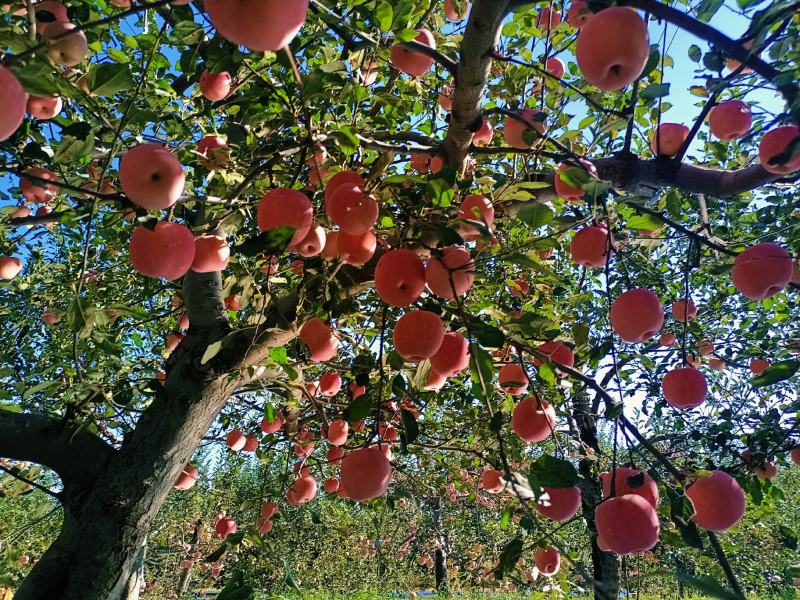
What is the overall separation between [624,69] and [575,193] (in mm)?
622

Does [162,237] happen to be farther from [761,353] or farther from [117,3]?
[761,353]

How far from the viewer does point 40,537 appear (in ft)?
34.2

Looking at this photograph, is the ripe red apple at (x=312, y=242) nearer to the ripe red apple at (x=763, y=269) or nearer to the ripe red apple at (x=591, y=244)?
the ripe red apple at (x=591, y=244)

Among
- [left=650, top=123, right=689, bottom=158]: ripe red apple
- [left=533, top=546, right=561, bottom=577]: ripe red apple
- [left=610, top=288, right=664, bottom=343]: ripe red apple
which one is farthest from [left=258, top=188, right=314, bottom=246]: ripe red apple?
[left=533, top=546, right=561, bottom=577]: ripe red apple

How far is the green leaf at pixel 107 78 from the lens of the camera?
1.15 m

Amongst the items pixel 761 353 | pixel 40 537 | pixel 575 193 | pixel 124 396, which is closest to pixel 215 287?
pixel 124 396

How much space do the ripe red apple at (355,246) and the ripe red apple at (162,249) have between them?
1.44ft

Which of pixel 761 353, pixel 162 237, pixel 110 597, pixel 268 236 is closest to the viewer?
pixel 268 236

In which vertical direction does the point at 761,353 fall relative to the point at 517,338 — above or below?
above

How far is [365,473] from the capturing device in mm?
1334

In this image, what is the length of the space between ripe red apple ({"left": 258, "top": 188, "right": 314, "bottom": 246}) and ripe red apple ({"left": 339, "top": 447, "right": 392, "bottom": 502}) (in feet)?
2.16

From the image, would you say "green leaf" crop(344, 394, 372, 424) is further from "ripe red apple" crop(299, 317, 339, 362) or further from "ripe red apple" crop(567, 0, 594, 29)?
"ripe red apple" crop(567, 0, 594, 29)

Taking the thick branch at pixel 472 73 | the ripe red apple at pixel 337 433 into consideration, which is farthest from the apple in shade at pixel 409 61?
the ripe red apple at pixel 337 433

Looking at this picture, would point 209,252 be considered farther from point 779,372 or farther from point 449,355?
point 779,372
